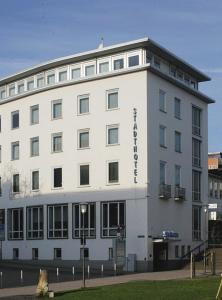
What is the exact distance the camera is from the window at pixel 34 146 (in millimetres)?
58875

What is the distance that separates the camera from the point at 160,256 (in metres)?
53.4

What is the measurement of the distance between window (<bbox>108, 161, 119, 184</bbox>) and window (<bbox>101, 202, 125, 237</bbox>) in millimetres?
1854

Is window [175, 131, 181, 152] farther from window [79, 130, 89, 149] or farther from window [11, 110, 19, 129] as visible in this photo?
window [11, 110, 19, 129]

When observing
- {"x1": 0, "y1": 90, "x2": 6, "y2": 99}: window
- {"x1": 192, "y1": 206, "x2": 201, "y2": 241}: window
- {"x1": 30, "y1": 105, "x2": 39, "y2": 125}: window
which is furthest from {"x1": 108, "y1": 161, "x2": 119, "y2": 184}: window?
{"x1": 0, "y1": 90, "x2": 6, "y2": 99}: window

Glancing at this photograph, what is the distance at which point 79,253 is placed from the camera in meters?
54.2

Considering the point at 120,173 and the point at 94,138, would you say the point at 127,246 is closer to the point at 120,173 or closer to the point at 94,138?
the point at 120,173

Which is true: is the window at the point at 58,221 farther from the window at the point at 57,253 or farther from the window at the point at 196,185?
the window at the point at 196,185

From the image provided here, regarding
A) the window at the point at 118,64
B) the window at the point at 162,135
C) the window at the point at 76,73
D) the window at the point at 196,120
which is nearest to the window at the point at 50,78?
the window at the point at 76,73

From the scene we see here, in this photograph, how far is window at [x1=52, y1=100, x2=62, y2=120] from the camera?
57050 millimetres

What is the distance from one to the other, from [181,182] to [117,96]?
970cm

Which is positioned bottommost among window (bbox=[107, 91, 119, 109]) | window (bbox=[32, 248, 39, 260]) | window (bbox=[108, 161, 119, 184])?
window (bbox=[32, 248, 39, 260])

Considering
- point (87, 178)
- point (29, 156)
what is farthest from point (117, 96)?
point (29, 156)

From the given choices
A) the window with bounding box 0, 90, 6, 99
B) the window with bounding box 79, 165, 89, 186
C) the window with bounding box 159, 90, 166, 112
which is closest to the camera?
the window with bounding box 159, 90, 166, 112

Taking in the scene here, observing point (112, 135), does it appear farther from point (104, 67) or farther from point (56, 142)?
point (56, 142)
